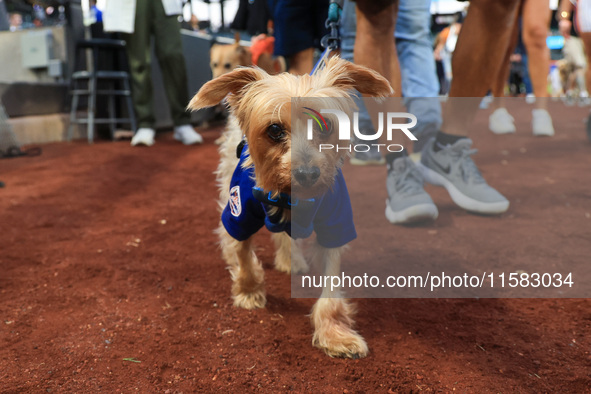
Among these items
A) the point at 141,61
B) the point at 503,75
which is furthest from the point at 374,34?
the point at 141,61

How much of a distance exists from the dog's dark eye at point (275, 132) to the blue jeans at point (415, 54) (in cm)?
223

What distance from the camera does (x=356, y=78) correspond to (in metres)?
1.59

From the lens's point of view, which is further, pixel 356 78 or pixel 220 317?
pixel 220 317

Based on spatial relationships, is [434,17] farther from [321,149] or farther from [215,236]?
[321,149]

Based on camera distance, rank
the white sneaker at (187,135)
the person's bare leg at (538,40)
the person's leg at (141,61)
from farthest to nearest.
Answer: the white sneaker at (187,135), the person's leg at (141,61), the person's bare leg at (538,40)

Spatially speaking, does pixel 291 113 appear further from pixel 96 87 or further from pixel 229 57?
pixel 96 87

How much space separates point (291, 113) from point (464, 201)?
6.12 feet

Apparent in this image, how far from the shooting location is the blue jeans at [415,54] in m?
3.63

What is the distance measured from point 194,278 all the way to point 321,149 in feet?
3.46

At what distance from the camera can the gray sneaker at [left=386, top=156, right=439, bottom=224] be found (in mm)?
2688

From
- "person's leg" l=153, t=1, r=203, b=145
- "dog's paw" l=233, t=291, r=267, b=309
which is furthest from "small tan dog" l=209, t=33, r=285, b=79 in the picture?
"dog's paw" l=233, t=291, r=267, b=309

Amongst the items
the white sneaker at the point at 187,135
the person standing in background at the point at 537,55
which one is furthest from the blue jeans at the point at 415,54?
the white sneaker at the point at 187,135

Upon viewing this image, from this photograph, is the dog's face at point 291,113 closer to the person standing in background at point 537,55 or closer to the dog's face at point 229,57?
the person standing in background at point 537,55

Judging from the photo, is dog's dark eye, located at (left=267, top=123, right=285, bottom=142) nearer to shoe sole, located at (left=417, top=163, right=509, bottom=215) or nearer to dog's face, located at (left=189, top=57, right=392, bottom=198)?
dog's face, located at (left=189, top=57, right=392, bottom=198)
